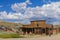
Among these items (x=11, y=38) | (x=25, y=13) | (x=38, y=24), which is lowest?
(x=11, y=38)

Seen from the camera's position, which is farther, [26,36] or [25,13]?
[26,36]

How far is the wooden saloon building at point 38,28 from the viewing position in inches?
378

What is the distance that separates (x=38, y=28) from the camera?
986cm

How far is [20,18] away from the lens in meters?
9.34

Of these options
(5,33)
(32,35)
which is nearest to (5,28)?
(5,33)

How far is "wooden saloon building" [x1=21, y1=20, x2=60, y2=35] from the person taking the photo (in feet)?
31.5

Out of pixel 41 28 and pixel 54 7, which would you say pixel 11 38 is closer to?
pixel 41 28

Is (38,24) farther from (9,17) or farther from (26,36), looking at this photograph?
(9,17)

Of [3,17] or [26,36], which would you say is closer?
[3,17]

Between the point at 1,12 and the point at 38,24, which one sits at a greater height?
the point at 1,12

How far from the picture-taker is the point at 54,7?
9383mm

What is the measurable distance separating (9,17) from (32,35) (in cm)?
170

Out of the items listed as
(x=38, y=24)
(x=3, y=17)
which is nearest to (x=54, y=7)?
(x=38, y=24)

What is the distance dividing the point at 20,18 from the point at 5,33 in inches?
44.8
